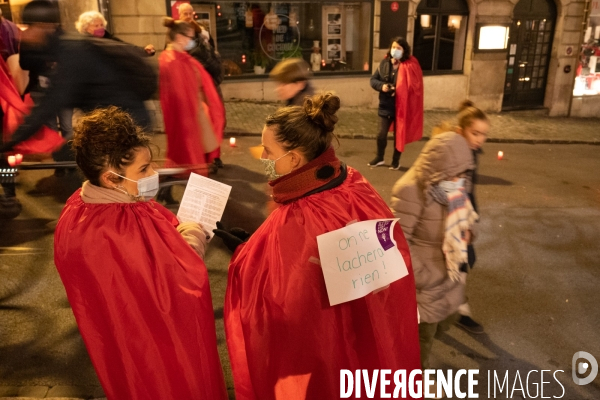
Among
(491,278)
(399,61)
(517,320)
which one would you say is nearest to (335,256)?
(517,320)

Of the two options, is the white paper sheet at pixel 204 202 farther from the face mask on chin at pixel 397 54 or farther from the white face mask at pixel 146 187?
the face mask on chin at pixel 397 54

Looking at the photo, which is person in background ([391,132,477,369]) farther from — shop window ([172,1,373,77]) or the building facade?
shop window ([172,1,373,77])

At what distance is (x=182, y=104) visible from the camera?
523 cm

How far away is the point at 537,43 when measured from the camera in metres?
13.8

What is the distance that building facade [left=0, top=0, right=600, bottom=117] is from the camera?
12734 millimetres

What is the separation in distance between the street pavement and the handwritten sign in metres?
1.90

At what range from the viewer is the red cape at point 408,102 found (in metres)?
7.76

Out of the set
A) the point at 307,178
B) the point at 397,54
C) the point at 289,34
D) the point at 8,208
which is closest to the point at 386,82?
the point at 397,54

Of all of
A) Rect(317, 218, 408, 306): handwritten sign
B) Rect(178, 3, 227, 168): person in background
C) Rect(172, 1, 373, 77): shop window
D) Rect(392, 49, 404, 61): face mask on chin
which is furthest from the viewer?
Rect(172, 1, 373, 77): shop window

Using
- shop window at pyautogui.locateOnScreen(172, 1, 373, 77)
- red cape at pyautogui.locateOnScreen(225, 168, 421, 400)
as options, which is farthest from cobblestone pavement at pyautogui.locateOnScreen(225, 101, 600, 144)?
red cape at pyautogui.locateOnScreen(225, 168, 421, 400)

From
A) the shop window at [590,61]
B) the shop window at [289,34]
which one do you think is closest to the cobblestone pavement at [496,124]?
the shop window at [590,61]

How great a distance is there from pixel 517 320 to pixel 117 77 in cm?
364

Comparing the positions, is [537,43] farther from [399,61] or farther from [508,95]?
[399,61]

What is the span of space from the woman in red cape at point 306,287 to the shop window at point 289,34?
425 inches
